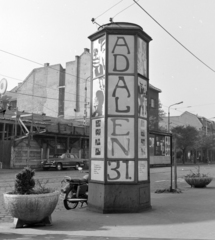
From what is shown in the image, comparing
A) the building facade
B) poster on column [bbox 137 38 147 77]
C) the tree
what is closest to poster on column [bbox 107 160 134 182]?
poster on column [bbox 137 38 147 77]

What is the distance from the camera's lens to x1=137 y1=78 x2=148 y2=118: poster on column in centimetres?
792

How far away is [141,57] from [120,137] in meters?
2.22

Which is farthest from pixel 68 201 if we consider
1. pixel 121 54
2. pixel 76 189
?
pixel 121 54

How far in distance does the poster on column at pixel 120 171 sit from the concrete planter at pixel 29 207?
1.88 metres

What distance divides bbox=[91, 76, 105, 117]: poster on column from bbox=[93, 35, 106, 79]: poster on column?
7.3 inches

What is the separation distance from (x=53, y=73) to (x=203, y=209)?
42507mm

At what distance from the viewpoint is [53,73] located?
47.9 m

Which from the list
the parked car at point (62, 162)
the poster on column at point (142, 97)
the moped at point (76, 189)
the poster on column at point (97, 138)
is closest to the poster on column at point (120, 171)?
the poster on column at point (97, 138)

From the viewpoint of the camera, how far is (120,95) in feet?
25.3

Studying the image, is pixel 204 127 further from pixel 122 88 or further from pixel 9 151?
pixel 122 88

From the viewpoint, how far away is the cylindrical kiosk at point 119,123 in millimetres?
7375

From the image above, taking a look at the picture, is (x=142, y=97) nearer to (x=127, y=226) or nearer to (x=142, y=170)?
(x=142, y=170)

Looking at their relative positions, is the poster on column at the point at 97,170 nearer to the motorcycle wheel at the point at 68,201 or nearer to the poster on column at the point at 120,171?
the poster on column at the point at 120,171

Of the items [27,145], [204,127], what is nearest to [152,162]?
[27,145]
